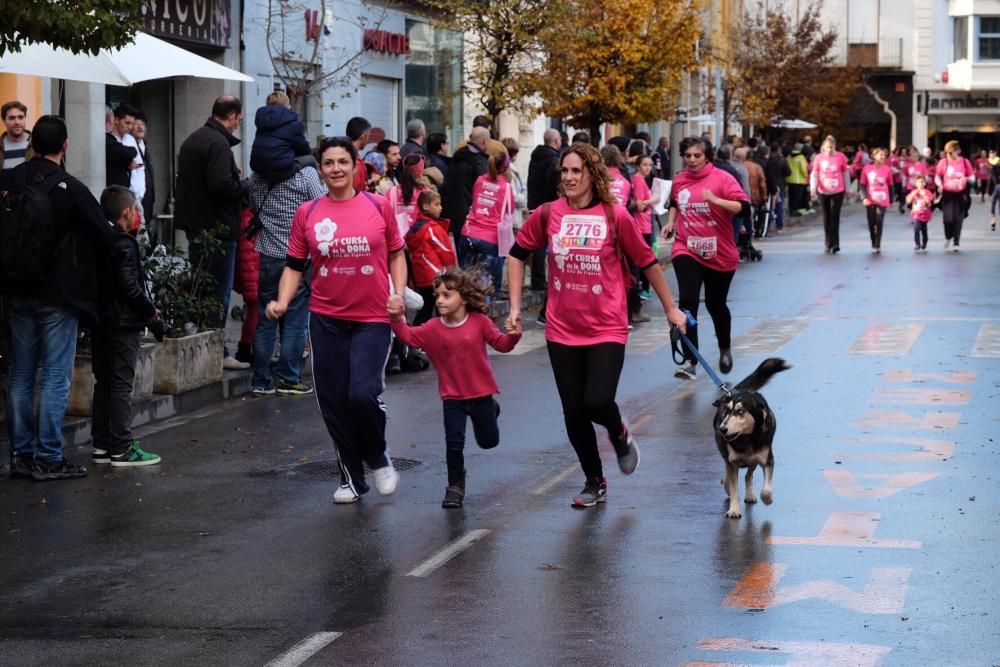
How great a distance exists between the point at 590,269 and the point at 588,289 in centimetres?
10

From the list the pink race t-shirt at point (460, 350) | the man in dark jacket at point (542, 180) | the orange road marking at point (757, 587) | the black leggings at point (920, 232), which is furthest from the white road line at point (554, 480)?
the black leggings at point (920, 232)

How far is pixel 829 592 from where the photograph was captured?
719 cm

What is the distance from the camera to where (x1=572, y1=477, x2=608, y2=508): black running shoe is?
29.7 feet

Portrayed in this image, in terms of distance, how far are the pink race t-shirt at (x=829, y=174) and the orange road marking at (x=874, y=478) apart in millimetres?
20073

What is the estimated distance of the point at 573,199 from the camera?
29.6ft

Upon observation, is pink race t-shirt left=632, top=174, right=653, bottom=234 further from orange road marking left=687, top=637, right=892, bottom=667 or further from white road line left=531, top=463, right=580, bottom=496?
orange road marking left=687, top=637, right=892, bottom=667

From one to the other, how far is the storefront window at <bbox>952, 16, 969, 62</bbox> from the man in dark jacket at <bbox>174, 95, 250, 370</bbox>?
61.0 metres

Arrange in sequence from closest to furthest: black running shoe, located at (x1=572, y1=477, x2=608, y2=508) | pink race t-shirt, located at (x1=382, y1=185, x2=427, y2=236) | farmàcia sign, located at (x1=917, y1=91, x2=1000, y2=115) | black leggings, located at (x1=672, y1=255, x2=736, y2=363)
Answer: black running shoe, located at (x1=572, y1=477, x2=608, y2=508), black leggings, located at (x1=672, y1=255, x2=736, y2=363), pink race t-shirt, located at (x1=382, y1=185, x2=427, y2=236), farmàcia sign, located at (x1=917, y1=91, x2=1000, y2=115)

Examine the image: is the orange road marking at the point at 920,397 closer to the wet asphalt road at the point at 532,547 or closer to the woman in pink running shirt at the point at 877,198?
the wet asphalt road at the point at 532,547

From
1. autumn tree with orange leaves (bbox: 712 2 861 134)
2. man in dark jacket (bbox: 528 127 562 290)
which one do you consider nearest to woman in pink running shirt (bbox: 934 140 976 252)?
man in dark jacket (bbox: 528 127 562 290)

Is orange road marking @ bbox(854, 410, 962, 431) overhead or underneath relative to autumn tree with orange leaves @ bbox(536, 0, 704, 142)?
underneath

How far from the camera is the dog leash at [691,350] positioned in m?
9.26

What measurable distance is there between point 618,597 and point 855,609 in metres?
0.94

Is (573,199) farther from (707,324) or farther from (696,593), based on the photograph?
(707,324)
